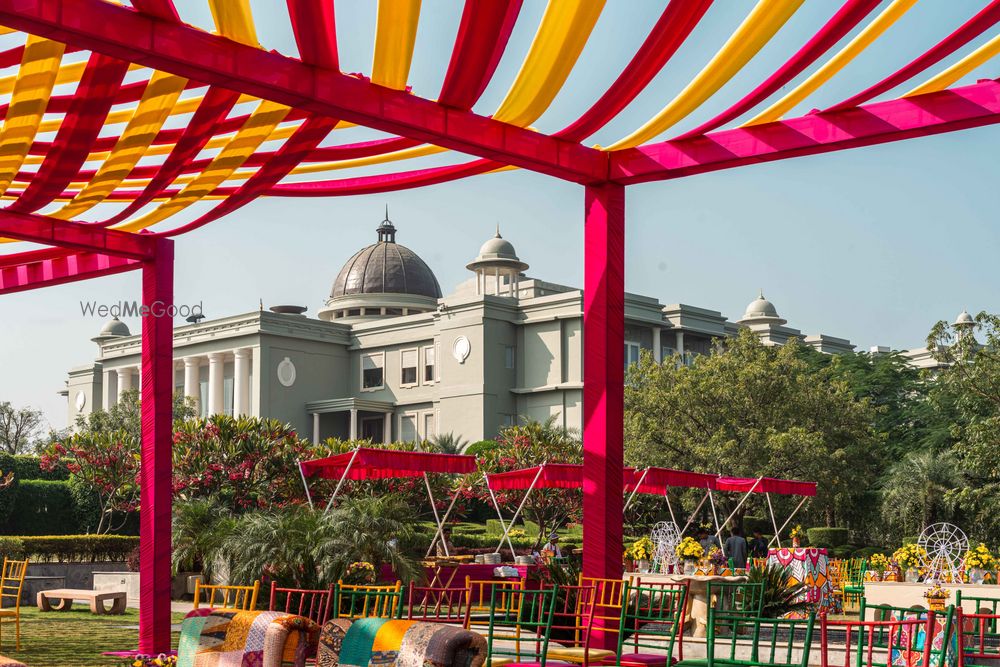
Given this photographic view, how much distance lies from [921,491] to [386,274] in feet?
134

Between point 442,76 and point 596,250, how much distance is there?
238cm

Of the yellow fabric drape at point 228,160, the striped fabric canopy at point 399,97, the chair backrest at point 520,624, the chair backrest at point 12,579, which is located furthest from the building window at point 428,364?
the striped fabric canopy at point 399,97

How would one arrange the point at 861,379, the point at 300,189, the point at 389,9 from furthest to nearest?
the point at 861,379, the point at 300,189, the point at 389,9

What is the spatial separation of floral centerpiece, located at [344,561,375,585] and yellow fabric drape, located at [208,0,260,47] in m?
9.07

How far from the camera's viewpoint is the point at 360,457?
19.3 meters

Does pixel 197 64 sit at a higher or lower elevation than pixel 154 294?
higher

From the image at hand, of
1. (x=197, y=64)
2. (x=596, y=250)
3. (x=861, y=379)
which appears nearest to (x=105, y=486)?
(x=596, y=250)

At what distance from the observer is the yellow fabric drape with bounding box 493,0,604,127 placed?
7.54 meters

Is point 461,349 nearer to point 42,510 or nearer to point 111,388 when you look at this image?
point 111,388

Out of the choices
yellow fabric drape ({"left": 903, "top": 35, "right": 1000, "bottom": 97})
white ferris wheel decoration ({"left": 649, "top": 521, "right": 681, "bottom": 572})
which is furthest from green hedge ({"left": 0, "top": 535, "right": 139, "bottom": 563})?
yellow fabric drape ({"left": 903, "top": 35, "right": 1000, "bottom": 97})

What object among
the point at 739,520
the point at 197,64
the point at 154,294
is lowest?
the point at 739,520

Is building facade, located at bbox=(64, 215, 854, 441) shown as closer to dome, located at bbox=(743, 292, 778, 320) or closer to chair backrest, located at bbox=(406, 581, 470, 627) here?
dome, located at bbox=(743, 292, 778, 320)

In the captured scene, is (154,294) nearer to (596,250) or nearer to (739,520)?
(596,250)

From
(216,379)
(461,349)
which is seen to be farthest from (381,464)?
(216,379)
